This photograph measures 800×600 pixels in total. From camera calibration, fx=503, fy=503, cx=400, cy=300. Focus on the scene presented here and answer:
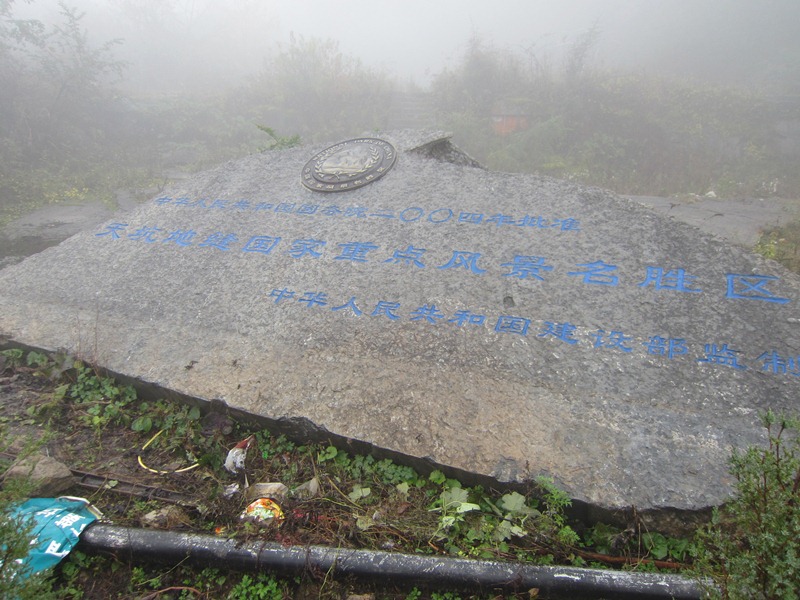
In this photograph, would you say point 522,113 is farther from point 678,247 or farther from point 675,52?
point 675,52

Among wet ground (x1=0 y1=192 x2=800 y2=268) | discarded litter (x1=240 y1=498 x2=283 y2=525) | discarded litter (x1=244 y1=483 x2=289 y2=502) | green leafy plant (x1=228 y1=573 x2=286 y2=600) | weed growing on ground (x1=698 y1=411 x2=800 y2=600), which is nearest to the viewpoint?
weed growing on ground (x1=698 y1=411 x2=800 y2=600)

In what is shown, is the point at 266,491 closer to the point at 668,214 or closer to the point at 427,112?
the point at 668,214

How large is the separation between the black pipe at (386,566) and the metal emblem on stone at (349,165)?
2348 millimetres

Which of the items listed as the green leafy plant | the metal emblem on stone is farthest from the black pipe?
Result: the metal emblem on stone

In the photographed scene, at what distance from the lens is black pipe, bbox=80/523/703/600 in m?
1.55

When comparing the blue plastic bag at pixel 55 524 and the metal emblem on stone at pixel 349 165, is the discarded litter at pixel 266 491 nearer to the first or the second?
the blue plastic bag at pixel 55 524

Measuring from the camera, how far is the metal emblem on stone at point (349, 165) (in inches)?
137

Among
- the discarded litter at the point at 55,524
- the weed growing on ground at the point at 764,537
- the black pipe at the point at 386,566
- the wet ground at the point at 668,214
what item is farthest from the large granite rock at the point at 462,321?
the wet ground at the point at 668,214

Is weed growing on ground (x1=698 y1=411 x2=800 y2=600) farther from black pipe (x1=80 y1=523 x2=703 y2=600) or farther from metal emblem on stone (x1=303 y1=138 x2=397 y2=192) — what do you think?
metal emblem on stone (x1=303 y1=138 x2=397 y2=192)

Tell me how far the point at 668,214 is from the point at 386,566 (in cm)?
439

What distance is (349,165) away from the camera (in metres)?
3.63

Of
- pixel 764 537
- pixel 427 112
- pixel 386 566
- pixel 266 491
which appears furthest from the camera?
pixel 427 112

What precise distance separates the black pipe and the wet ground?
3958 millimetres

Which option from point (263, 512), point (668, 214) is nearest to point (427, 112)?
point (668, 214)
